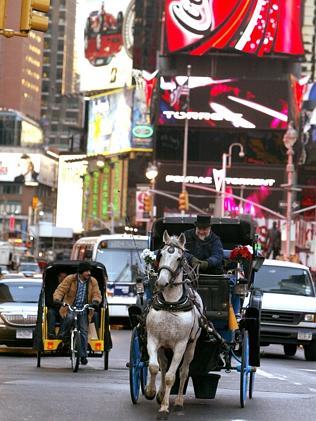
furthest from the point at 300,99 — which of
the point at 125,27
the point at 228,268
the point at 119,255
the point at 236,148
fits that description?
the point at 228,268

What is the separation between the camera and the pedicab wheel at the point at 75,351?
20.4m

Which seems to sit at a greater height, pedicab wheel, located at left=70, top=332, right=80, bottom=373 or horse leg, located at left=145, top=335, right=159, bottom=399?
horse leg, located at left=145, top=335, right=159, bottom=399

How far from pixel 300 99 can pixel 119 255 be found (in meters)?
92.0

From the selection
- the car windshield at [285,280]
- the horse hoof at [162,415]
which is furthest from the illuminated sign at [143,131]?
the horse hoof at [162,415]

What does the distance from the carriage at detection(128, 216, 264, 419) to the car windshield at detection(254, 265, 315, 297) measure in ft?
34.0

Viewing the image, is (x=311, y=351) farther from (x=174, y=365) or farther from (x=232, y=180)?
(x=232, y=180)

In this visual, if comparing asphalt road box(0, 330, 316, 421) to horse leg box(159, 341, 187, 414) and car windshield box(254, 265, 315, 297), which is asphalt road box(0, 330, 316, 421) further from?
Result: car windshield box(254, 265, 315, 297)

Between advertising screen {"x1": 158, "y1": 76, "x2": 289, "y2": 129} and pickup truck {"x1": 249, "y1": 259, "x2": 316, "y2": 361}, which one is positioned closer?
pickup truck {"x1": 249, "y1": 259, "x2": 316, "y2": 361}

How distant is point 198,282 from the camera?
15.3 m

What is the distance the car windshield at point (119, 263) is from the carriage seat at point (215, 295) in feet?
81.2

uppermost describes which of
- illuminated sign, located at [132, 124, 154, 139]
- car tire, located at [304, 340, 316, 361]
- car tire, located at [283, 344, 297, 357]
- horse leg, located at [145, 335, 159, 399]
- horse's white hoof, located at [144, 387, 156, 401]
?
illuminated sign, located at [132, 124, 154, 139]

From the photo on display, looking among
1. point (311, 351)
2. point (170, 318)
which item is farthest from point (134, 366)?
point (311, 351)

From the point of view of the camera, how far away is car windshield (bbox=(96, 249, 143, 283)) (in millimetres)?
40344

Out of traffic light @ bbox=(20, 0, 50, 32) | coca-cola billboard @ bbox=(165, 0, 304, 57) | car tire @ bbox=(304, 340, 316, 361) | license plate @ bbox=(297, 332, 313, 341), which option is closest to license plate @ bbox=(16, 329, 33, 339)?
license plate @ bbox=(297, 332, 313, 341)
